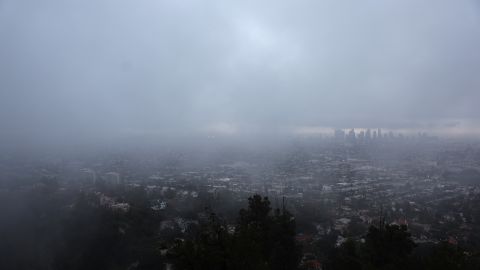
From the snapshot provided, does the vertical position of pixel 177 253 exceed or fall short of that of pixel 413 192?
it exceeds it

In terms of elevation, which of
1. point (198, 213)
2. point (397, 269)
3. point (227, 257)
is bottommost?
point (198, 213)

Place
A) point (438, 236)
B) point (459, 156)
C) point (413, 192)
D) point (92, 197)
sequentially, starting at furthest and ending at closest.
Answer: point (459, 156) → point (413, 192) → point (92, 197) → point (438, 236)

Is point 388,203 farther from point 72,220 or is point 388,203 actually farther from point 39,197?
point 39,197

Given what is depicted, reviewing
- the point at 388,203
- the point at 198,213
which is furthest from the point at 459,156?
the point at 198,213

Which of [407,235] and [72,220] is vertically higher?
[407,235]

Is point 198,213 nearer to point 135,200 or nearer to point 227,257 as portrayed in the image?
point 135,200

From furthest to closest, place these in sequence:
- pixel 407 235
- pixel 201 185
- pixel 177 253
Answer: pixel 201 185 < pixel 407 235 < pixel 177 253

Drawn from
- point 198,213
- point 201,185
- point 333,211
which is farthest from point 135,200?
point 333,211

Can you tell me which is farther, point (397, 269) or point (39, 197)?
point (39, 197)

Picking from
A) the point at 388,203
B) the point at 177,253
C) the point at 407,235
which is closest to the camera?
the point at 177,253
